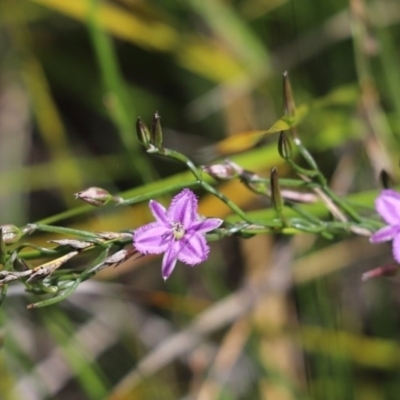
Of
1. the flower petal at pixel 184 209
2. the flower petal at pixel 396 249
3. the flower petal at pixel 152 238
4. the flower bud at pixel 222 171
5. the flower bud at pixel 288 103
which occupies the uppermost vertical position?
the flower bud at pixel 288 103

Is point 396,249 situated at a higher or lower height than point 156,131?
lower

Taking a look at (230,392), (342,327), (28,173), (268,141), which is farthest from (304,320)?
(28,173)

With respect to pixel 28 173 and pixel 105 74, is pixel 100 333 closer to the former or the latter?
pixel 28 173

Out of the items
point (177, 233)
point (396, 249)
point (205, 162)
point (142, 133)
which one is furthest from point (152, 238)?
point (205, 162)

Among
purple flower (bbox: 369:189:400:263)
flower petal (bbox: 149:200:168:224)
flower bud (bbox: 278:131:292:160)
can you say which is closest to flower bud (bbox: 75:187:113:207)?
flower petal (bbox: 149:200:168:224)

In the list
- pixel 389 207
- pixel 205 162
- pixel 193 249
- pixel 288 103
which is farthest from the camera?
pixel 205 162

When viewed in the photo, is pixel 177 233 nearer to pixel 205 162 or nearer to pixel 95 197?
pixel 95 197

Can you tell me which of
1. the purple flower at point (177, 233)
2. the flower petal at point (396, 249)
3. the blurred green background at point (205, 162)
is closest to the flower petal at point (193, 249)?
the purple flower at point (177, 233)

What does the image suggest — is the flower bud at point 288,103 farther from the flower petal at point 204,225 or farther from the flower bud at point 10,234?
the flower bud at point 10,234
